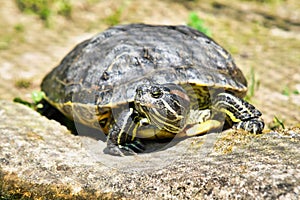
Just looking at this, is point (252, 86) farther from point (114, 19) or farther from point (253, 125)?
point (114, 19)

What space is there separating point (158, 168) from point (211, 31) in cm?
535

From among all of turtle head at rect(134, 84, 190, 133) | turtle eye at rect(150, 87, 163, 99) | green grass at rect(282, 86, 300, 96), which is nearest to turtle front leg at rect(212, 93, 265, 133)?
turtle head at rect(134, 84, 190, 133)

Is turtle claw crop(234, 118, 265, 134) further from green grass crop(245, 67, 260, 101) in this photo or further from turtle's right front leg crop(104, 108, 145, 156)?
green grass crop(245, 67, 260, 101)

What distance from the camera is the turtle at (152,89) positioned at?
373 cm

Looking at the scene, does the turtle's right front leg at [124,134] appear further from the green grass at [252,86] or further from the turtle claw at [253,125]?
the green grass at [252,86]

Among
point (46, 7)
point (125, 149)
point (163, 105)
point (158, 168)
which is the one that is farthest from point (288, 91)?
point (46, 7)

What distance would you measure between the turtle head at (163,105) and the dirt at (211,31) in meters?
1.72

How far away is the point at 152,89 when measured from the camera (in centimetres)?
349

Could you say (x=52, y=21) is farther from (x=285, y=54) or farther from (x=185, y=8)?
(x=285, y=54)

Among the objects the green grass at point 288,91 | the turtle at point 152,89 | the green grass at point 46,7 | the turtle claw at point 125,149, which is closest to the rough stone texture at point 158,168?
the turtle claw at point 125,149

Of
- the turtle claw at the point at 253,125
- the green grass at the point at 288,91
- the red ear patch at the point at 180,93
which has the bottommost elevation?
the turtle claw at the point at 253,125

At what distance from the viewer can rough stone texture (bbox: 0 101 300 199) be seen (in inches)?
112

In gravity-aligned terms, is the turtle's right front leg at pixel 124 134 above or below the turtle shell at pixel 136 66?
below

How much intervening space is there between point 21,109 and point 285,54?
15.2 feet
